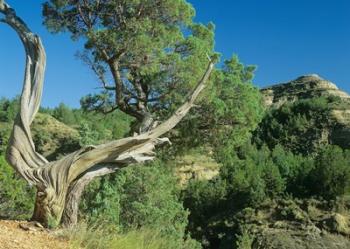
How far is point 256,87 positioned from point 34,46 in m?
7.38

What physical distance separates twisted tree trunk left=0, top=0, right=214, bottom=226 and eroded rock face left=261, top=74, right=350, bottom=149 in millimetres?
41102

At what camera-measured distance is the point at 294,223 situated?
25469 millimetres

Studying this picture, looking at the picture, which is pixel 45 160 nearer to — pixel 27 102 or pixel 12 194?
pixel 27 102

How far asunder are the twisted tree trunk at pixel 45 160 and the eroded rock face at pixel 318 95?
41102 millimetres

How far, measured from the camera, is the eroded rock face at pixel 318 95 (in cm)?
4991

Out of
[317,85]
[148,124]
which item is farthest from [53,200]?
[317,85]

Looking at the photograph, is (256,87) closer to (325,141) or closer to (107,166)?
(107,166)

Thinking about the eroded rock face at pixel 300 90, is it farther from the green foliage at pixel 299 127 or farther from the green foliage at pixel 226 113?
the green foliage at pixel 226 113

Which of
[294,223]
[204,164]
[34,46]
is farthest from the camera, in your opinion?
[204,164]

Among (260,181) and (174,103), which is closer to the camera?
(174,103)

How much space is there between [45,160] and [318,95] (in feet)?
198

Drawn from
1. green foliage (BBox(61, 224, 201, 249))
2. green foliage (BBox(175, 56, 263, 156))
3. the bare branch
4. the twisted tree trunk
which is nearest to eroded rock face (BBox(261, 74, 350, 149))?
green foliage (BBox(175, 56, 263, 156))

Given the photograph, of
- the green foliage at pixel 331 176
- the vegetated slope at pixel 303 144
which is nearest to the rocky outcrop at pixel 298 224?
the vegetated slope at pixel 303 144

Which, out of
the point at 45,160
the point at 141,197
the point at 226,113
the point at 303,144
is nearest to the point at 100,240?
the point at 45,160
